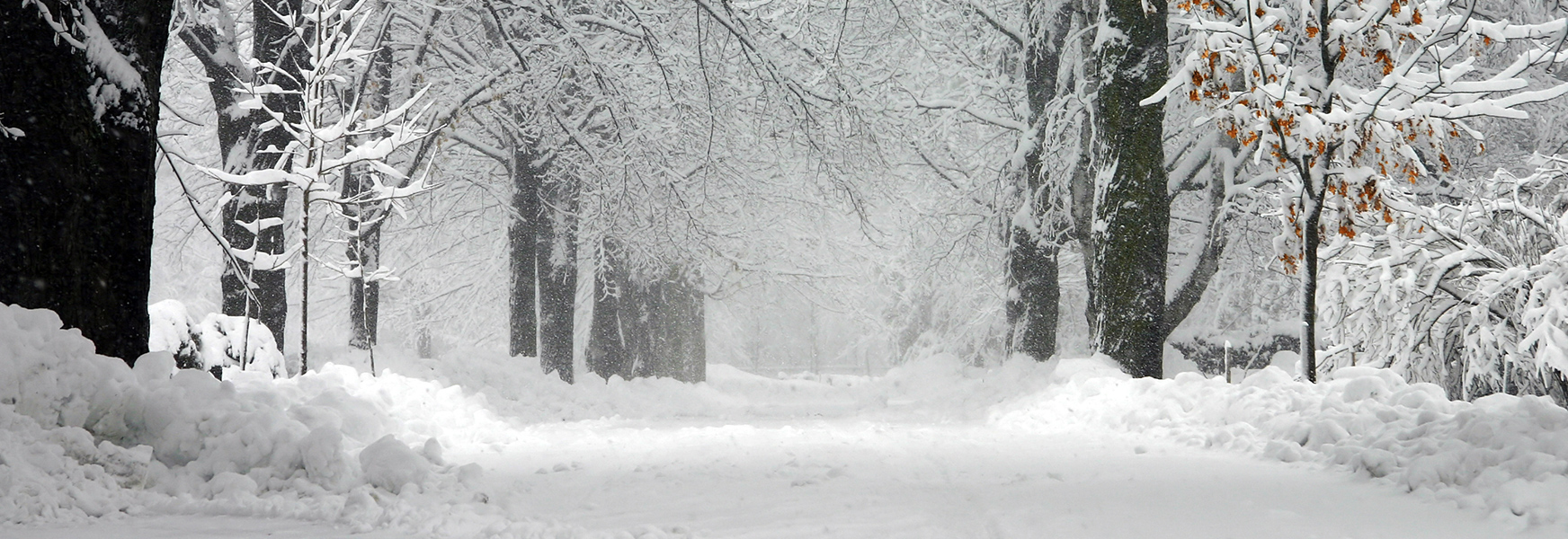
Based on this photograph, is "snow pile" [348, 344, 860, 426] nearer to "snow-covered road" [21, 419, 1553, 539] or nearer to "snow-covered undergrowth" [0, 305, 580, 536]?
"snow-covered road" [21, 419, 1553, 539]

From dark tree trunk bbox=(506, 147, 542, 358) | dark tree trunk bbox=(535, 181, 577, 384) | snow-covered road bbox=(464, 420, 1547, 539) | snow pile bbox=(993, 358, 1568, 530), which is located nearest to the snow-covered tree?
snow-covered road bbox=(464, 420, 1547, 539)

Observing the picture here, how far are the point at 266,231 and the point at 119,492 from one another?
6.95 metres

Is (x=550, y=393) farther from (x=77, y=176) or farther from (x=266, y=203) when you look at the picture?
(x=77, y=176)

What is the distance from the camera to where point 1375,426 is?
6125 millimetres

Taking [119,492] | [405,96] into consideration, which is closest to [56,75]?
[119,492]

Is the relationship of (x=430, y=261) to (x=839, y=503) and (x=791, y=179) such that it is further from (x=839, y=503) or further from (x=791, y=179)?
(x=839, y=503)

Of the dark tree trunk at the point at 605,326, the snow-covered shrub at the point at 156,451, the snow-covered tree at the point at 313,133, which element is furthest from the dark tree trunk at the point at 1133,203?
the dark tree trunk at the point at 605,326

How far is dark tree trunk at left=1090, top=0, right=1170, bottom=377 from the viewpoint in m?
11.0

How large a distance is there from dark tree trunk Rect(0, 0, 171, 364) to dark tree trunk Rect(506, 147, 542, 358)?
11.0 m

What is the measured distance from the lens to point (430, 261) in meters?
25.5

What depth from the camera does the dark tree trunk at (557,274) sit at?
16.8 metres

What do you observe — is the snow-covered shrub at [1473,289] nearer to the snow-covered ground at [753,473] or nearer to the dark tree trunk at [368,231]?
the snow-covered ground at [753,473]

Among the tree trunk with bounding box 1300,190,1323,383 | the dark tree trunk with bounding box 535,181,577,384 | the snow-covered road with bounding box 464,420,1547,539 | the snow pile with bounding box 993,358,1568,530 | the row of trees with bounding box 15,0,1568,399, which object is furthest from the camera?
the dark tree trunk with bounding box 535,181,577,384

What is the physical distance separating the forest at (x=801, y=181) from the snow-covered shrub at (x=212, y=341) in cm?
4
